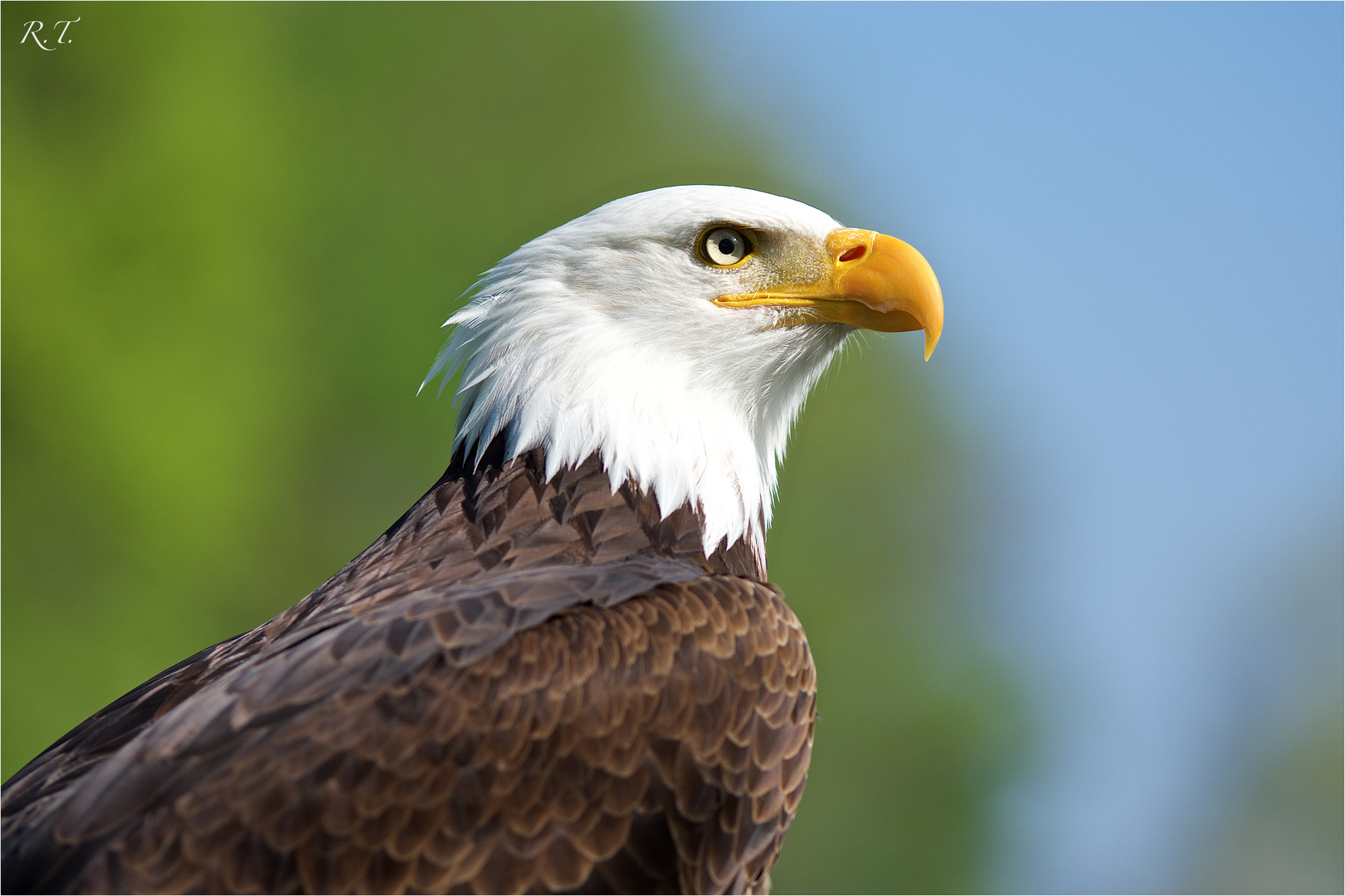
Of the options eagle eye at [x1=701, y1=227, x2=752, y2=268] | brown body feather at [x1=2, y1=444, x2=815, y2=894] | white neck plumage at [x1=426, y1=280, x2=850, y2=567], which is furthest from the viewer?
eagle eye at [x1=701, y1=227, x2=752, y2=268]

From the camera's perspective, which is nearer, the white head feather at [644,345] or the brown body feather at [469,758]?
the brown body feather at [469,758]

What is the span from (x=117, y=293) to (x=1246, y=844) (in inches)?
911

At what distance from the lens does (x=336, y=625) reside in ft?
9.91

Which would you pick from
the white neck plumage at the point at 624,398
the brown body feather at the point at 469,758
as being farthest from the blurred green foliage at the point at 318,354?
the brown body feather at the point at 469,758

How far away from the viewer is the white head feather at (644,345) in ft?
12.3

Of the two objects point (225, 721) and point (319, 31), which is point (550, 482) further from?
point (319, 31)

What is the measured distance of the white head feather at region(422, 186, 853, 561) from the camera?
374 centimetres

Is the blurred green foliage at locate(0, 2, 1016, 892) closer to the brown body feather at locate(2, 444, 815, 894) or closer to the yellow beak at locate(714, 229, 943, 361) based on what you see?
the yellow beak at locate(714, 229, 943, 361)

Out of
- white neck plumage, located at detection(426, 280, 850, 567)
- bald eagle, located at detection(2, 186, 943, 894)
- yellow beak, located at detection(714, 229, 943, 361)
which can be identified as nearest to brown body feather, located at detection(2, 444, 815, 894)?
bald eagle, located at detection(2, 186, 943, 894)

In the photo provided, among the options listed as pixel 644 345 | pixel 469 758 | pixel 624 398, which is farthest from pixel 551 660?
pixel 644 345

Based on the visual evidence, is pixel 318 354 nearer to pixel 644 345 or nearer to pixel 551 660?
pixel 644 345

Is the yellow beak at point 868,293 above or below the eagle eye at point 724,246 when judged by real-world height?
below

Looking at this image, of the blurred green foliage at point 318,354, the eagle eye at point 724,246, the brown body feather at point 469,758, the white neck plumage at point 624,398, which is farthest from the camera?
the blurred green foliage at point 318,354

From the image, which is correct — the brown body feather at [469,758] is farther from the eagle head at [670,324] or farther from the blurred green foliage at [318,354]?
the blurred green foliage at [318,354]
